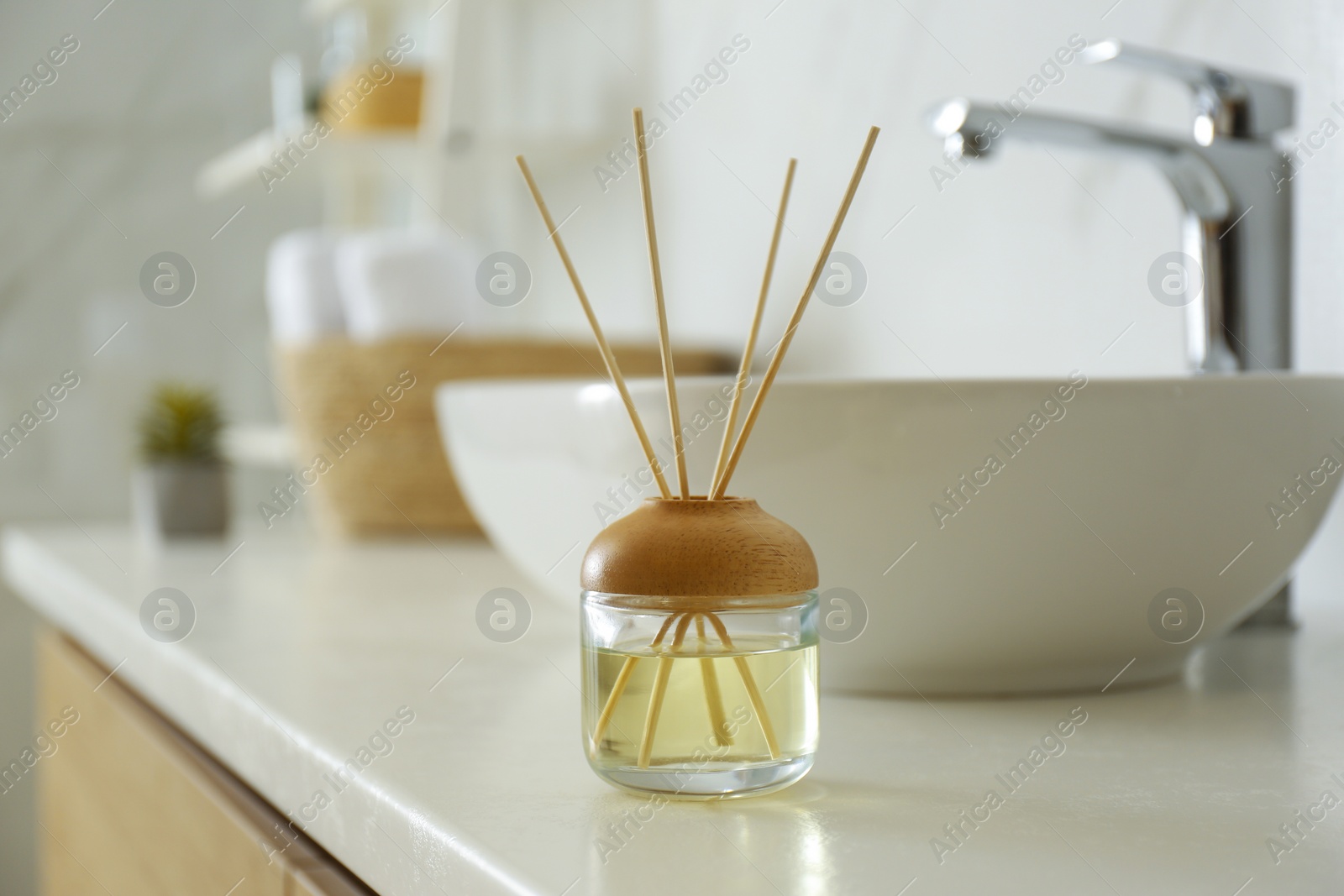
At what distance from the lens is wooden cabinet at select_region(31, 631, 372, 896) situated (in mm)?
521

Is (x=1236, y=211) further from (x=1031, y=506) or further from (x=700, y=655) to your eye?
(x=700, y=655)

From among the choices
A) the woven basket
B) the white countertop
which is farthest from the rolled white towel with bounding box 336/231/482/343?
A: the white countertop

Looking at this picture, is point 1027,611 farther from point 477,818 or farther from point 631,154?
point 631,154

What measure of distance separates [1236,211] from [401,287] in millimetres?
807

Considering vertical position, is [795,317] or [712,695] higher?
[795,317]

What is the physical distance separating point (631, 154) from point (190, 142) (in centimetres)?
96

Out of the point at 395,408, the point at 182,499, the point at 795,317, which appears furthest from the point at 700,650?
the point at 182,499

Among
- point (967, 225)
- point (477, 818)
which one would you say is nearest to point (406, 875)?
point (477, 818)

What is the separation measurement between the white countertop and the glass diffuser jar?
0.05 feet

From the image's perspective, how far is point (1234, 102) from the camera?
0.69 meters

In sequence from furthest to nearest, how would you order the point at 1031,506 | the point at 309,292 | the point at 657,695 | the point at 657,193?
1. the point at 657,193
2. the point at 309,292
3. the point at 1031,506
4. the point at 657,695

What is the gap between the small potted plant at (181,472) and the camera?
1289mm

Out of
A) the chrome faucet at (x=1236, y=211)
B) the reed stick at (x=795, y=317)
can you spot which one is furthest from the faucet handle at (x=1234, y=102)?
the reed stick at (x=795, y=317)

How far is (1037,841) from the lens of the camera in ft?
1.19
